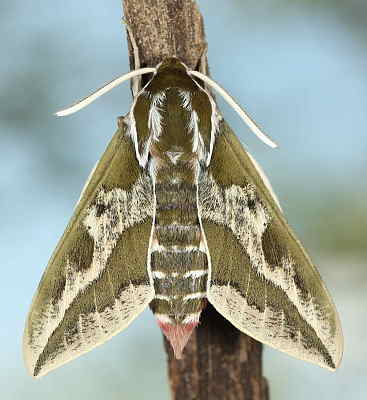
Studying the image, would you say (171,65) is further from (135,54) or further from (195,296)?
(195,296)

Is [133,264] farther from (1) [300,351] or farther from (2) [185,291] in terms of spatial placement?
(1) [300,351]

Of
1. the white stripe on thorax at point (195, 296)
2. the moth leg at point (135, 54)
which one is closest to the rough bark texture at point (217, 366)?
the white stripe on thorax at point (195, 296)

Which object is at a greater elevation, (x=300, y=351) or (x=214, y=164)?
(x=214, y=164)

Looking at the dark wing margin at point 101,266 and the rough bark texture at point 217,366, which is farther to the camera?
the rough bark texture at point 217,366

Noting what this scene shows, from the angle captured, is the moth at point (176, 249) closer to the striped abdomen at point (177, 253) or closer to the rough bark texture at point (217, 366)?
the striped abdomen at point (177, 253)

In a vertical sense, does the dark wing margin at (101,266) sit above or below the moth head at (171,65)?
below

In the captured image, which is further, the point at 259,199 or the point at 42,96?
the point at 42,96

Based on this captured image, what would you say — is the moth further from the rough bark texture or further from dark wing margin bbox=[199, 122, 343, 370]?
the rough bark texture

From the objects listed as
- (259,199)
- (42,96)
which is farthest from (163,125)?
(42,96)
